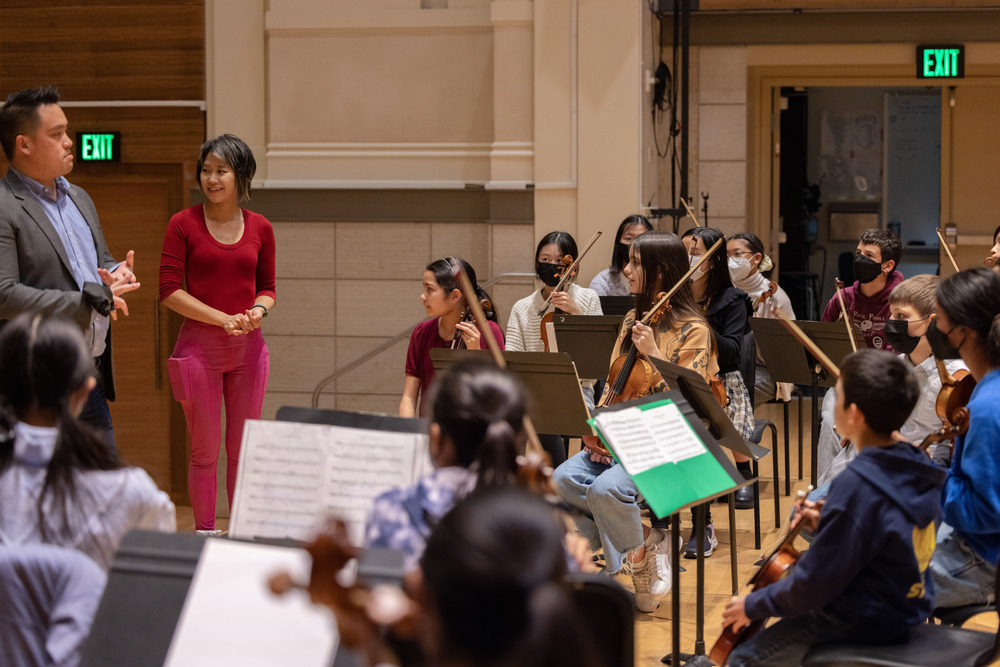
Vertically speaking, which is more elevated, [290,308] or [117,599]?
[290,308]

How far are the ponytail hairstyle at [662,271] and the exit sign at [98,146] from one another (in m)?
3.28

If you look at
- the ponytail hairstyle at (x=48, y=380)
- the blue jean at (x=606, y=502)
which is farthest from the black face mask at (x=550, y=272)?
the ponytail hairstyle at (x=48, y=380)

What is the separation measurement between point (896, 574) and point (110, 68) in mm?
4995

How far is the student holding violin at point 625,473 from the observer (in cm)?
345

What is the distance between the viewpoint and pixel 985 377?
242cm

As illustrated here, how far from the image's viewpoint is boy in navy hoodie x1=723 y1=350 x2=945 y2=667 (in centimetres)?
202

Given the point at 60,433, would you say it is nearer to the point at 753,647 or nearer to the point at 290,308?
the point at 753,647

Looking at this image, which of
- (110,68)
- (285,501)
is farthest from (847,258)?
(285,501)

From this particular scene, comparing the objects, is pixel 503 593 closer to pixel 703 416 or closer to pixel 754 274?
pixel 703 416

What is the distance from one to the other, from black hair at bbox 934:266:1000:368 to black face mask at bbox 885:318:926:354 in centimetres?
71

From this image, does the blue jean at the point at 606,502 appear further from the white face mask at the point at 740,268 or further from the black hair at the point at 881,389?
the white face mask at the point at 740,268

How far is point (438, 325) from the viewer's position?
3.80 m

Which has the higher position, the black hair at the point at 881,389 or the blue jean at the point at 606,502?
the black hair at the point at 881,389

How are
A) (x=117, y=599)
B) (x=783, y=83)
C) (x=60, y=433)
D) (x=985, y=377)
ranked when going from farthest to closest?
(x=783, y=83)
(x=985, y=377)
(x=60, y=433)
(x=117, y=599)
